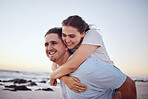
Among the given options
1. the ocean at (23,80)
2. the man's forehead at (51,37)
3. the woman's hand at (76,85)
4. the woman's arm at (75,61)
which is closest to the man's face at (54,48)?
the man's forehead at (51,37)

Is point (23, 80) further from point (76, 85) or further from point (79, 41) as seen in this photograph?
point (76, 85)

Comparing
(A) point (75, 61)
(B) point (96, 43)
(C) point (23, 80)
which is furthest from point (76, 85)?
(C) point (23, 80)

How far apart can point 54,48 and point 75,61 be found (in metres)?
0.56

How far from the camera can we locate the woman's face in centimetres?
284

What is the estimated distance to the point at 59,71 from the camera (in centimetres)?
257

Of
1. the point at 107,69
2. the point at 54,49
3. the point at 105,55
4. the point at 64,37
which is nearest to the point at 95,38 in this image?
the point at 105,55

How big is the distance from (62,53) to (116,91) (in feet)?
3.98

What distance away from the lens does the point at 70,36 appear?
2898mm

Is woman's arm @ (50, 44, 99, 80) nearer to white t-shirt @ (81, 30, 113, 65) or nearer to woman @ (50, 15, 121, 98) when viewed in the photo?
woman @ (50, 15, 121, 98)

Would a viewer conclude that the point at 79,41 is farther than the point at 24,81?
No

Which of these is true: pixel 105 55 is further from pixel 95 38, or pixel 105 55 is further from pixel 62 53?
pixel 62 53

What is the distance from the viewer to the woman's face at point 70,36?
9.33 feet

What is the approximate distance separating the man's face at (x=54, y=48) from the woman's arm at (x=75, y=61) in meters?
0.27

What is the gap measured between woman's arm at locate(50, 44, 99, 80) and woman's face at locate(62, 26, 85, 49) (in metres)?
0.31
